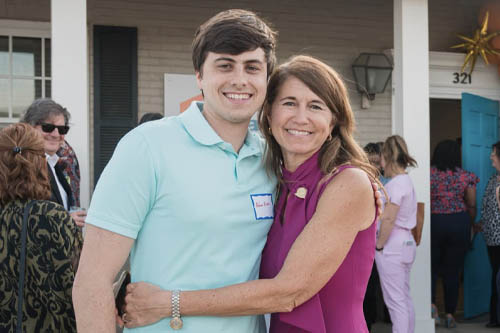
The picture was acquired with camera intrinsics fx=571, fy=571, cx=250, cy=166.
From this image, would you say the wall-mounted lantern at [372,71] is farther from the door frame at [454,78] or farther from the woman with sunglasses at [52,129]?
the woman with sunglasses at [52,129]

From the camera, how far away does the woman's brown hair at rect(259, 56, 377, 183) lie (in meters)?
1.97

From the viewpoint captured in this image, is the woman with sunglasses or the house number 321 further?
the house number 321

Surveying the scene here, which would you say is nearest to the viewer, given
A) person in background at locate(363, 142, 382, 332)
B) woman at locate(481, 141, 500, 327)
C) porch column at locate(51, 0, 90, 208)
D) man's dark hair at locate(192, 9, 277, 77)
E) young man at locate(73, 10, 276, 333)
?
young man at locate(73, 10, 276, 333)

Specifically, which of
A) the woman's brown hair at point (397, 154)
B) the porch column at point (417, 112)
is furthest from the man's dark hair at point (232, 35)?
the porch column at point (417, 112)

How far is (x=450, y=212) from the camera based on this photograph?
627 cm

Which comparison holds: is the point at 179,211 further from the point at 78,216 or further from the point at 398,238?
the point at 398,238

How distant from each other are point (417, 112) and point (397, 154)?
667mm

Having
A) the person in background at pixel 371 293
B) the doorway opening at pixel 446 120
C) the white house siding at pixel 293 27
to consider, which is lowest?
the person in background at pixel 371 293

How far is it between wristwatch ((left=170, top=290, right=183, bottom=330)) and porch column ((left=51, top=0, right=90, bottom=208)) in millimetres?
3265

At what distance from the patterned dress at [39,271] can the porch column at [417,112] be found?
3.76 m

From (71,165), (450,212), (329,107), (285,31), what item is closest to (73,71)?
(71,165)

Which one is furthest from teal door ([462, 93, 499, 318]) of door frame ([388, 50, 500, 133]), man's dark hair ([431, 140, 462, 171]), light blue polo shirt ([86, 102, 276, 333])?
light blue polo shirt ([86, 102, 276, 333])

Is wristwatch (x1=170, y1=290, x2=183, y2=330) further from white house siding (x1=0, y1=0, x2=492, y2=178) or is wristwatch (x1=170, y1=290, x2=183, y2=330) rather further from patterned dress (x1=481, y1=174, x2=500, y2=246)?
patterned dress (x1=481, y1=174, x2=500, y2=246)

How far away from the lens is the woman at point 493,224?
6.19 m
